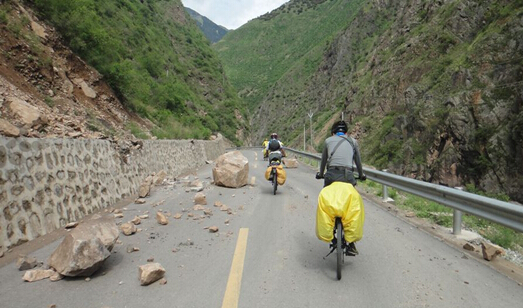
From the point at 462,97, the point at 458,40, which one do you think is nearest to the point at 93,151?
the point at 462,97

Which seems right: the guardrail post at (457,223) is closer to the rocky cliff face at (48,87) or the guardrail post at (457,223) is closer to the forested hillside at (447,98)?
the rocky cliff face at (48,87)

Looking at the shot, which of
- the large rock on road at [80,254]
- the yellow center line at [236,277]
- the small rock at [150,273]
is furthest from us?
the large rock on road at [80,254]

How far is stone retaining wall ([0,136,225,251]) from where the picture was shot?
4914 millimetres

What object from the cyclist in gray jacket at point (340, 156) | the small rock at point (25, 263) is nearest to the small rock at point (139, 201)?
the small rock at point (25, 263)

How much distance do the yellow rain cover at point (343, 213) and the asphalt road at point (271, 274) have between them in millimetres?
583

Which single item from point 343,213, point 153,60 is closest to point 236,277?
point 343,213

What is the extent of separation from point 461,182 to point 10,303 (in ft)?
67.8

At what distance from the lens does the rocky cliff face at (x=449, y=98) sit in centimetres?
1647

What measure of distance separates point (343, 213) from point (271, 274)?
1.23 m

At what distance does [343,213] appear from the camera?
12.7 ft

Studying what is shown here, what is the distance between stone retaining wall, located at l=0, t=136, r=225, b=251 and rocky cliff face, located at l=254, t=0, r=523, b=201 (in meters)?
17.3

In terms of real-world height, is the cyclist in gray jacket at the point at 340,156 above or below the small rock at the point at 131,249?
above

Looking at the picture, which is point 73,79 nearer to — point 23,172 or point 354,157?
point 23,172

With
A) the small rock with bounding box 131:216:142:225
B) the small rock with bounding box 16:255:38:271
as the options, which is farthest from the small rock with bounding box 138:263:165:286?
the small rock with bounding box 131:216:142:225
